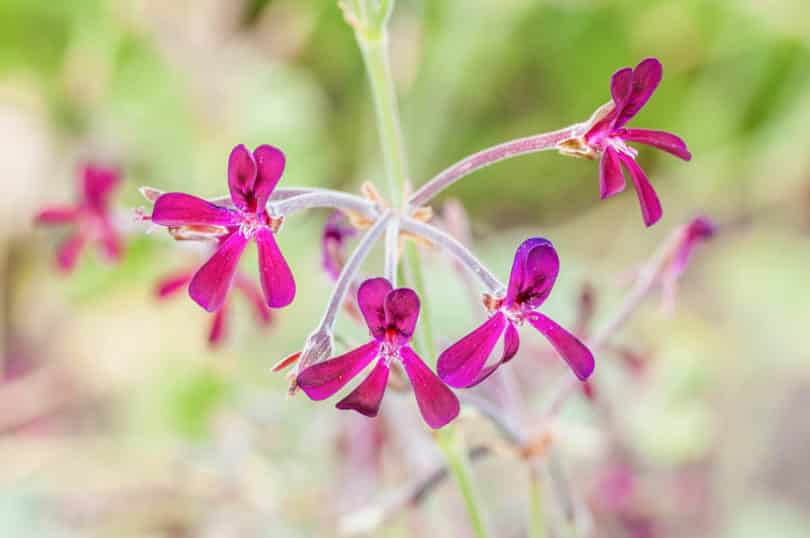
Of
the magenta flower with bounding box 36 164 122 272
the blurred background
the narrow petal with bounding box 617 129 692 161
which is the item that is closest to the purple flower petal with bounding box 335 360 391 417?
the narrow petal with bounding box 617 129 692 161

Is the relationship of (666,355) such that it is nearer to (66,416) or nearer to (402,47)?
(402,47)

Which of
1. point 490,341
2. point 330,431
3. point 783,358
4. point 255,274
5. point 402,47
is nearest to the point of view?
point 490,341

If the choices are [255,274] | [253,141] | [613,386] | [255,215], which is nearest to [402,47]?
[253,141]

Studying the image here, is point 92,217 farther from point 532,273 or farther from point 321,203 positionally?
point 532,273

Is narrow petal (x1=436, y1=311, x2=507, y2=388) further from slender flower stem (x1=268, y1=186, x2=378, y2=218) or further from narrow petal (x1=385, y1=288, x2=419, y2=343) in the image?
slender flower stem (x1=268, y1=186, x2=378, y2=218)

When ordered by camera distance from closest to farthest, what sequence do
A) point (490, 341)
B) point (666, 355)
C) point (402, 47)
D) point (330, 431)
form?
point (490, 341), point (330, 431), point (666, 355), point (402, 47)

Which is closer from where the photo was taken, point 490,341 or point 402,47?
point 490,341
